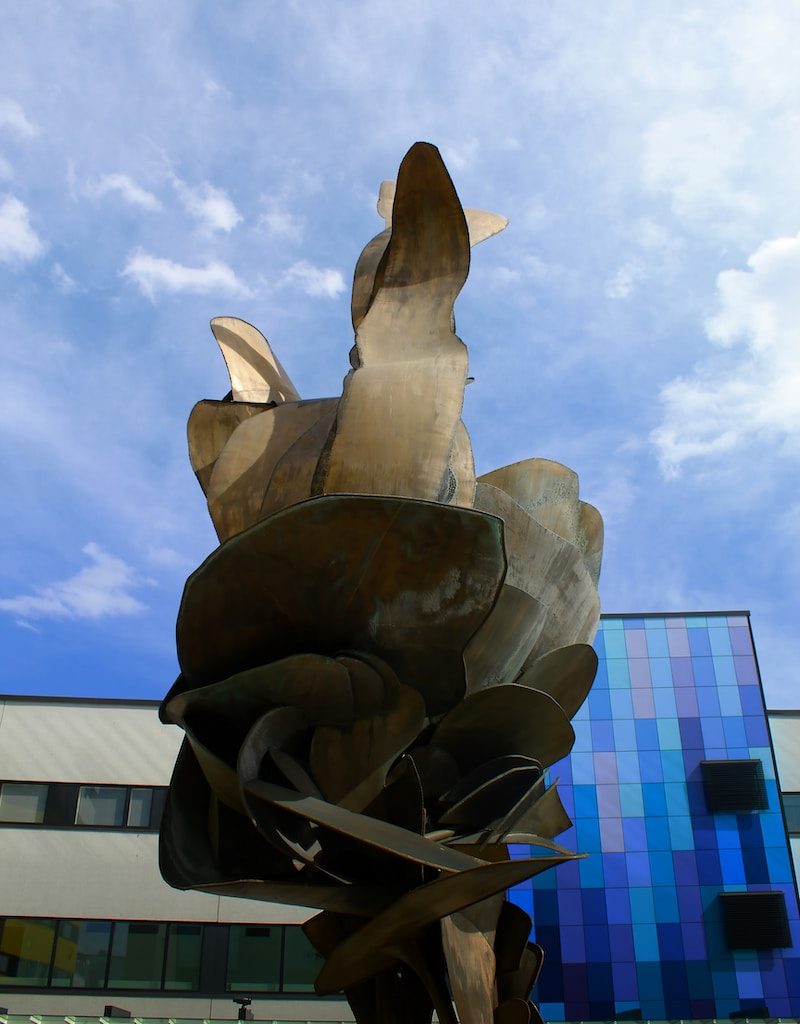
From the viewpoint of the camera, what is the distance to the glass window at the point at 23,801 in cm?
2331

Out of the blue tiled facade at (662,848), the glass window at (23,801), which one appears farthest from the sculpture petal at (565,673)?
the blue tiled facade at (662,848)

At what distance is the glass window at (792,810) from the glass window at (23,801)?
18653 mm

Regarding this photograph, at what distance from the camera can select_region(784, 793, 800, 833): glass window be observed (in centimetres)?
2798

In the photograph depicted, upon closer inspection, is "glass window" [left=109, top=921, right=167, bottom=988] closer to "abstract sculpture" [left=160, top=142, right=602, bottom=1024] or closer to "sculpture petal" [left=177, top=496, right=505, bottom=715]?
"abstract sculpture" [left=160, top=142, right=602, bottom=1024]

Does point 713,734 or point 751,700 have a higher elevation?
point 751,700

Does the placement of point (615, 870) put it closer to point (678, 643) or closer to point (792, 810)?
point (792, 810)

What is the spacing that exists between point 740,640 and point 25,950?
19.9 meters

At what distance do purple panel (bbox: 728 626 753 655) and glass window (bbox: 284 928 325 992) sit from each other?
14433 millimetres

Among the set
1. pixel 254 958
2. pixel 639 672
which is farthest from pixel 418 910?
pixel 639 672

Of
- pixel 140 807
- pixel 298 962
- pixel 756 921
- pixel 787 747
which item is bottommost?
pixel 298 962

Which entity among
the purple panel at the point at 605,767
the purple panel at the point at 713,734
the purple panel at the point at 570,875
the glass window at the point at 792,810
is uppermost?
the purple panel at the point at 713,734

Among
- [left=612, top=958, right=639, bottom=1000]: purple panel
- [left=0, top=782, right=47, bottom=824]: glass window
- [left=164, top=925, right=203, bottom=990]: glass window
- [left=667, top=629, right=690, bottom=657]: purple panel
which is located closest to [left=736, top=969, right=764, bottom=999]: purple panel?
[left=612, top=958, right=639, bottom=1000]: purple panel

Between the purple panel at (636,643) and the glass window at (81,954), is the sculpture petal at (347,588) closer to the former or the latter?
the glass window at (81,954)

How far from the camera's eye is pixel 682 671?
29.6m
